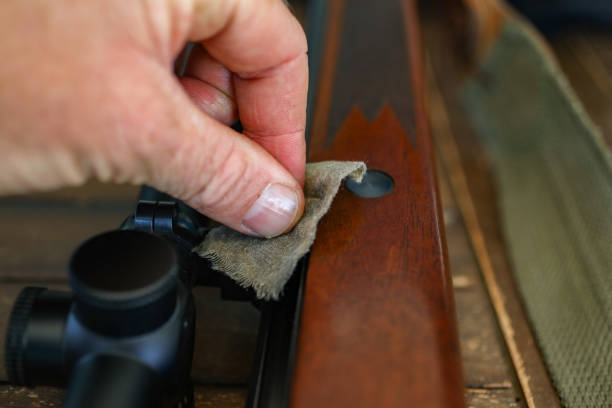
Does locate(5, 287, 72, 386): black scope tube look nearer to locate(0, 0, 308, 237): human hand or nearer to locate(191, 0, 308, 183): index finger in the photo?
locate(0, 0, 308, 237): human hand

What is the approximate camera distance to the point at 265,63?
13.9 inches

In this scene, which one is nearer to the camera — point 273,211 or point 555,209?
point 273,211

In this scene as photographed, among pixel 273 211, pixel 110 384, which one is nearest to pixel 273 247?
pixel 273 211

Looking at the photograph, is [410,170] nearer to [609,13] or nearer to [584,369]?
[584,369]

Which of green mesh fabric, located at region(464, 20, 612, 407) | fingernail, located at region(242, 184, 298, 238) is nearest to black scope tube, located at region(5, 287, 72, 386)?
fingernail, located at region(242, 184, 298, 238)

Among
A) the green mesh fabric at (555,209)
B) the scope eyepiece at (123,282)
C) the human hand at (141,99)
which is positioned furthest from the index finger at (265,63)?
the green mesh fabric at (555,209)

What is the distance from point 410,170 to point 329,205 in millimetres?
86

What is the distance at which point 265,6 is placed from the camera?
0.31 metres

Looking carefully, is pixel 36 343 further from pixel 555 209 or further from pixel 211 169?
pixel 555 209

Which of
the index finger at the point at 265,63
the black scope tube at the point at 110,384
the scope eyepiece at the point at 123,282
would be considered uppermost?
the index finger at the point at 265,63

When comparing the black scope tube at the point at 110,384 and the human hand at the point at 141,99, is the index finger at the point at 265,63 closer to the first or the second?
the human hand at the point at 141,99

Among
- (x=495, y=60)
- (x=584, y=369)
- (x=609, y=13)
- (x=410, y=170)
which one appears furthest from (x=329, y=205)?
(x=609, y=13)

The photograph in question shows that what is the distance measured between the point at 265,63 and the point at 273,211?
99mm

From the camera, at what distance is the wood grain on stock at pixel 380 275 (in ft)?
0.85
